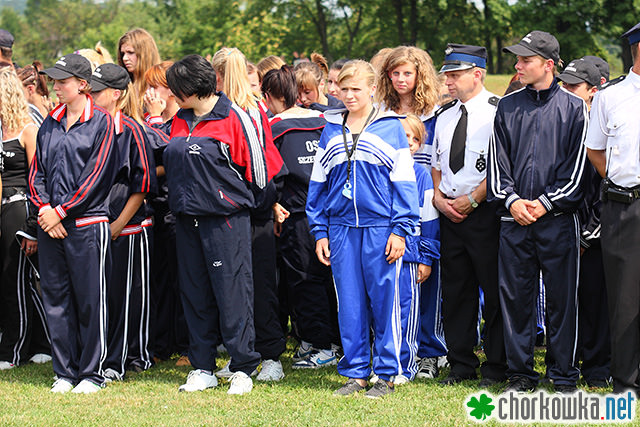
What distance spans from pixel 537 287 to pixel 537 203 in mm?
650

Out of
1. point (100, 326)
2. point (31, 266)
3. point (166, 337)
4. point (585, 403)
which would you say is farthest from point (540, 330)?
point (31, 266)

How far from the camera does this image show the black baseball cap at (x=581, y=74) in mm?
7090

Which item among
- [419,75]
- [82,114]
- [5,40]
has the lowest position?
[82,114]

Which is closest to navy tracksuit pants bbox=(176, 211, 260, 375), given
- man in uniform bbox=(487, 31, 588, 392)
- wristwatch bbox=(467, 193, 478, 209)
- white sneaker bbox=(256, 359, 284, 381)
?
white sneaker bbox=(256, 359, 284, 381)

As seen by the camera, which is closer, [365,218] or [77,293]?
[365,218]

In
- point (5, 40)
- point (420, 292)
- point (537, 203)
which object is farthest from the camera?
point (5, 40)

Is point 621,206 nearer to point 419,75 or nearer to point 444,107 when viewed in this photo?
point 444,107

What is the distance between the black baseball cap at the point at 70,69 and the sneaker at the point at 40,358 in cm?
280

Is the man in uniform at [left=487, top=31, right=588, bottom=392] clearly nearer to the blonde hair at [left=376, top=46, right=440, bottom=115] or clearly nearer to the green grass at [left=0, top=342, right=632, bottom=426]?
the green grass at [left=0, top=342, right=632, bottom=426]

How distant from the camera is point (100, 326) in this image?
6402 mm

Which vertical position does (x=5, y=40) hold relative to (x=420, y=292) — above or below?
above

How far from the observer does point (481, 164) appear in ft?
20.3

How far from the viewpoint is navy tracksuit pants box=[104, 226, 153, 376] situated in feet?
21.9

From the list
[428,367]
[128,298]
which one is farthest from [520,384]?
[128,298]
